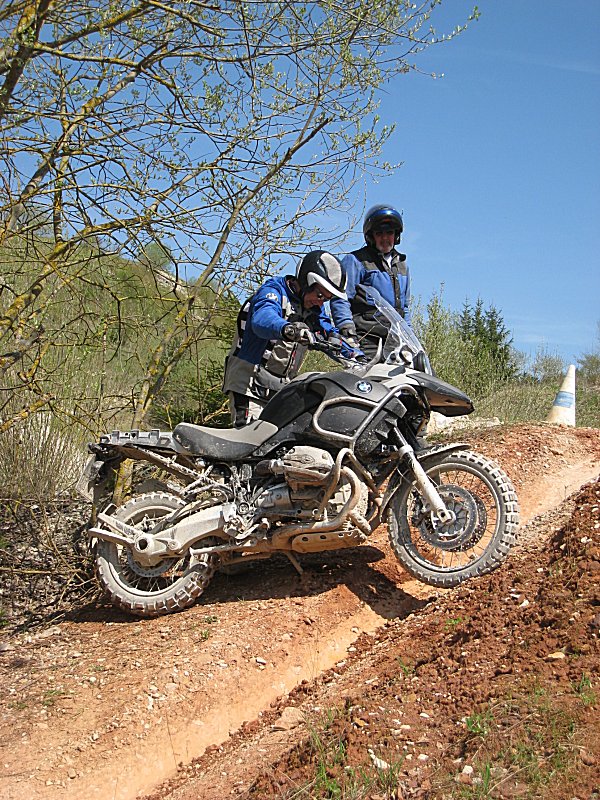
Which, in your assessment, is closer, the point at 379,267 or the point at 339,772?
the point at 339,772

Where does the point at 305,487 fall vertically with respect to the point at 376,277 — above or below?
below

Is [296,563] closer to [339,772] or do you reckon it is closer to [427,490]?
[427,490]

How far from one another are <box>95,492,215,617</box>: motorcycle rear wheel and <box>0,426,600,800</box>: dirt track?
0.42 ft

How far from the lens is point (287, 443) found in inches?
213

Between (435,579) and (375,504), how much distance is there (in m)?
0.62

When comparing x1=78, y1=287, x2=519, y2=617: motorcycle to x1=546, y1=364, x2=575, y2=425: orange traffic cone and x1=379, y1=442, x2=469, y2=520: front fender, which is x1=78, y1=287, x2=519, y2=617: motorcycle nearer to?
x1=379, y1=442, x2=469, y2=520: front fender

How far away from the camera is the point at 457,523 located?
4992mm

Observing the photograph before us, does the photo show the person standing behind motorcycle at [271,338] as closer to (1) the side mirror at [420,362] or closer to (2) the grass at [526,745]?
(1) the side mirror at [420,362]

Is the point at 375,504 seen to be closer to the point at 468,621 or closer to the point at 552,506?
the point at 468,621

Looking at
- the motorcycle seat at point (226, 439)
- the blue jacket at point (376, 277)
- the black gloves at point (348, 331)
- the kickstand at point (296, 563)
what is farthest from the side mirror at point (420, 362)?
the kickstand at point (296, 563)

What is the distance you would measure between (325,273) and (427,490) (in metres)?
1.70

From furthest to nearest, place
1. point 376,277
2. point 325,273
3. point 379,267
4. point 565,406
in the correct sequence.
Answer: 1. point 565,406
2. point 379,267
3. point 376,277
4. point 325,273

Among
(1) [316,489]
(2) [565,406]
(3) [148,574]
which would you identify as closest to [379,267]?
(1) [316,489]

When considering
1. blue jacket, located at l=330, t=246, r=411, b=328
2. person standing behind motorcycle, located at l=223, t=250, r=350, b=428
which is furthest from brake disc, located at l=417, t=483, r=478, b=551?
blue jacket, located at l=330, t=246, r=411, b=328
